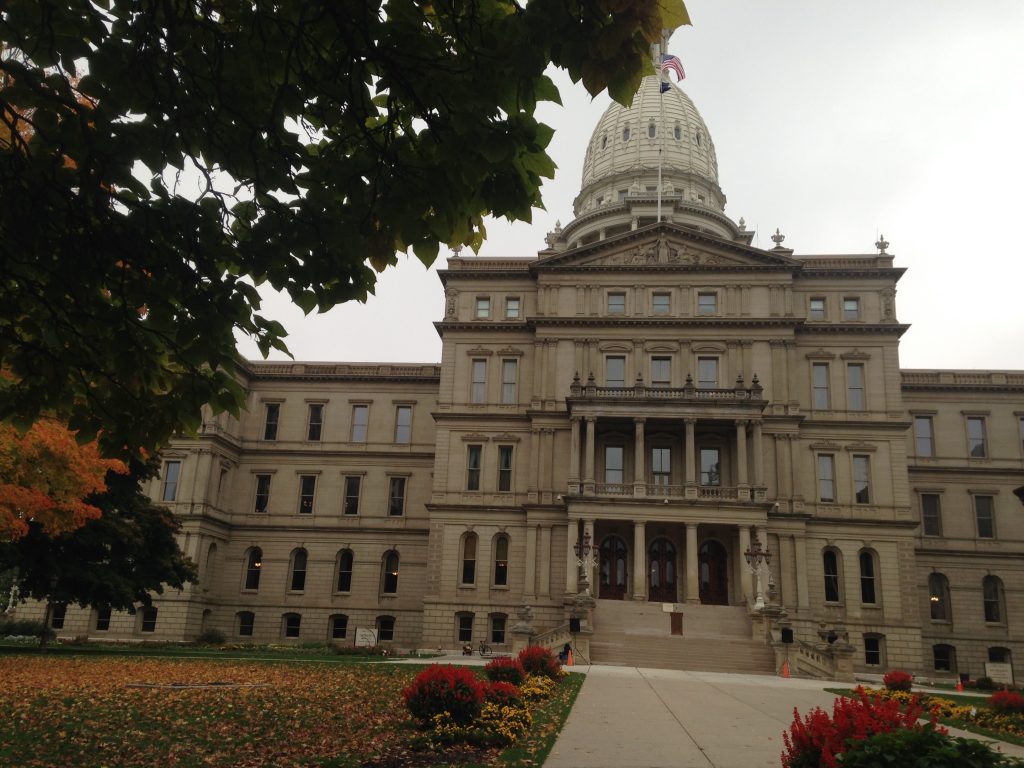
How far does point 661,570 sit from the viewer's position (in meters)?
47.1

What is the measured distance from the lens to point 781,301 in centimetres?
4875

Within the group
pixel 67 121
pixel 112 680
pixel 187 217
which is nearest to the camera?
pixel 67 121

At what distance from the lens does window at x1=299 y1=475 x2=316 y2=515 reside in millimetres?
56188

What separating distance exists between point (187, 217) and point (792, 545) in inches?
1709

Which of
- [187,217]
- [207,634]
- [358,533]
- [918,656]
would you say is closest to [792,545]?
[918,656]

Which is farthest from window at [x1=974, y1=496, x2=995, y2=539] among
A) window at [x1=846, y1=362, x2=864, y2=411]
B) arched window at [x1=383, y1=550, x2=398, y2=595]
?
arched window at [x1=383, y1=550, x2=398, y2=595]

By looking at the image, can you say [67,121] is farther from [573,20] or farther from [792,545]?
[792,545]

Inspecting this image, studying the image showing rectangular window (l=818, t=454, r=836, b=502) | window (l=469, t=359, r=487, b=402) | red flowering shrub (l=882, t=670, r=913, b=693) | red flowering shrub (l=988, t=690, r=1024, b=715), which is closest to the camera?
red flowering shrub (l=988, t=690, r=1024, b=715)

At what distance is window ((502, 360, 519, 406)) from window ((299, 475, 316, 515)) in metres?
15.2

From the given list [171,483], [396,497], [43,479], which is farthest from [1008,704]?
[171,483]

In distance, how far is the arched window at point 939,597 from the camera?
51312mm

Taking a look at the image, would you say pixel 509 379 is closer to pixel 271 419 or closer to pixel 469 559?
pixel 469 559

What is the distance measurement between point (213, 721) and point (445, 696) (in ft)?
13.0

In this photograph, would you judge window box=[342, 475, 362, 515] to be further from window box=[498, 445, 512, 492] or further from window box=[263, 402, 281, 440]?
window box=[498, 445, 512, 492]
